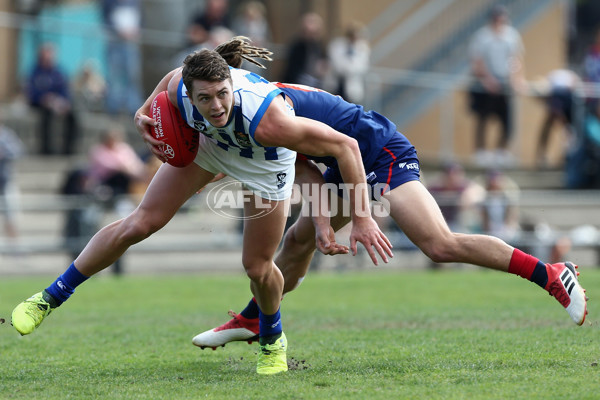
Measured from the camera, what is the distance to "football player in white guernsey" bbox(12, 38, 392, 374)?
5156 mm

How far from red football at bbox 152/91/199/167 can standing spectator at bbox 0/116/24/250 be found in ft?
25.2

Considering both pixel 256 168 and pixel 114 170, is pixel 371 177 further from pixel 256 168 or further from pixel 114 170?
pixel 114 170

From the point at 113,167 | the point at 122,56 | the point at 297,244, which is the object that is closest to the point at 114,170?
the point at 113,167

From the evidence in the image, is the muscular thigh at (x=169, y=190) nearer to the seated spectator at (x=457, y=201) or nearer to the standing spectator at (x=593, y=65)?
the seated spectator at (x=457, y=201)

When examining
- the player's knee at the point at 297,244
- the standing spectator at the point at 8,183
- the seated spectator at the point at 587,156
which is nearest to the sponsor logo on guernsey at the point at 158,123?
the player's knee at the point at 297,244

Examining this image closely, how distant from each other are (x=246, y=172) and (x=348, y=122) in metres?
0.71

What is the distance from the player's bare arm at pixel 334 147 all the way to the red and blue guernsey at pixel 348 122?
1.25 ft

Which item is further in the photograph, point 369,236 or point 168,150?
point 168,150

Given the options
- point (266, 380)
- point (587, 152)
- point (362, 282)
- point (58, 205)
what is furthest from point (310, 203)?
point (587, 152)

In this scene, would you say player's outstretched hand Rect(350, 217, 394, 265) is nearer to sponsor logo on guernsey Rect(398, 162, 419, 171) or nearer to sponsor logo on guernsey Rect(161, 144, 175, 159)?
sponsor logo on guernsey Rect(398, 162, 419, 171)

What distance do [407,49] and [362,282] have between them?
22.0ft

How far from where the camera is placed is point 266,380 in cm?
531

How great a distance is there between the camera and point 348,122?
229 inches

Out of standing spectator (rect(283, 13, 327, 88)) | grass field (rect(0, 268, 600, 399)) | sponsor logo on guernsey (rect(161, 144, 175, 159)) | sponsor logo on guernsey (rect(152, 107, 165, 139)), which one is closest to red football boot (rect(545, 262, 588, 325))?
grass field (rect(0, 268, 600, 399))
